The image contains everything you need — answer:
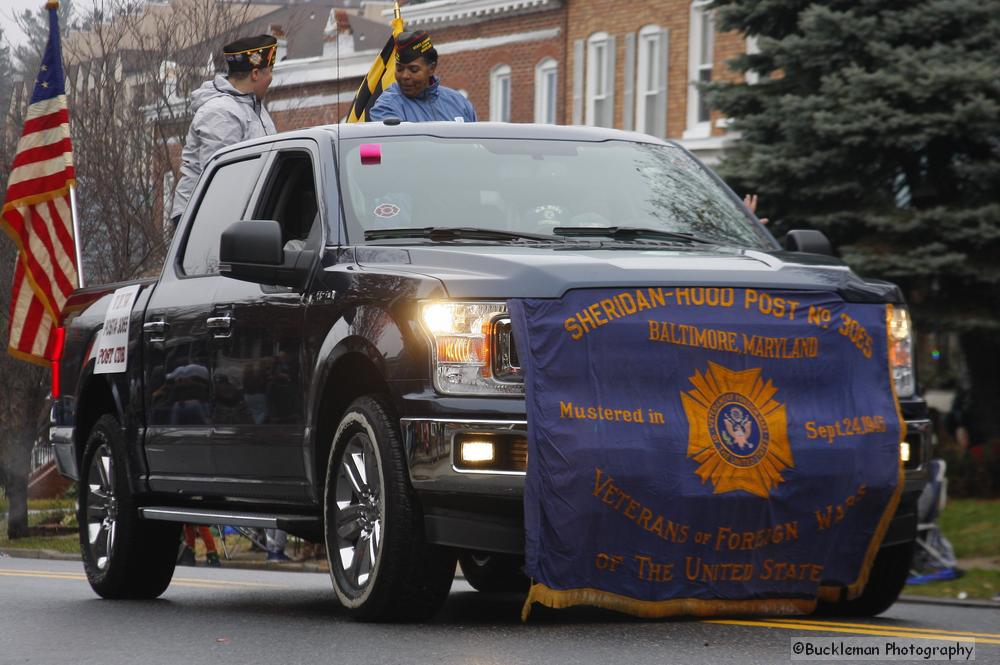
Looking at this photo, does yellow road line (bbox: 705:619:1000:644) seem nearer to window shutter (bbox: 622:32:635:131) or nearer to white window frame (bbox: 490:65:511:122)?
window shutter (bbox: 622:32:635:131)

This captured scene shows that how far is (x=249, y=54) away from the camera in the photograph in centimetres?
1166

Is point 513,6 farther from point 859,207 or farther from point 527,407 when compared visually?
point 527,407

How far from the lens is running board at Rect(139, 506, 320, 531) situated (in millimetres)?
8375

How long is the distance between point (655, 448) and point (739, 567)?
541 millimetres

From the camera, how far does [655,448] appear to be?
7.18 meters

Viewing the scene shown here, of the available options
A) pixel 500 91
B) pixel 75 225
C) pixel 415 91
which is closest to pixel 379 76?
pixel 415 91

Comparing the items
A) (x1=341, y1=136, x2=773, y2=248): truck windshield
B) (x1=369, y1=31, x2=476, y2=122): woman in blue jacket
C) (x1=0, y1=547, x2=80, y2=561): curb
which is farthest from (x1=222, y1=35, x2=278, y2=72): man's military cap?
(x1=0, y1=547, x2=80, y2=561): curb

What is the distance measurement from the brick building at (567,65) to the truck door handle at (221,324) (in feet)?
81.0

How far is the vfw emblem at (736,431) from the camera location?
23.7 feet

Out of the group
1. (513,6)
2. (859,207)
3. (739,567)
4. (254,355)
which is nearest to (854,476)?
(739,567)

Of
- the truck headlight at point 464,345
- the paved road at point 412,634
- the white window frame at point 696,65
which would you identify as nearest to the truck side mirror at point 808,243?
the paved road at point 412,634

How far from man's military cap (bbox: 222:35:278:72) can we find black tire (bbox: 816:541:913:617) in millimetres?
4801

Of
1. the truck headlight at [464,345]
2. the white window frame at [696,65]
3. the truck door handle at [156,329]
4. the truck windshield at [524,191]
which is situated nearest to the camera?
the truck headlight at [464,345]

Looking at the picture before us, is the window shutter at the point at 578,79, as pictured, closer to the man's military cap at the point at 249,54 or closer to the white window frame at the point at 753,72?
the white window frame at the point at 753,72
